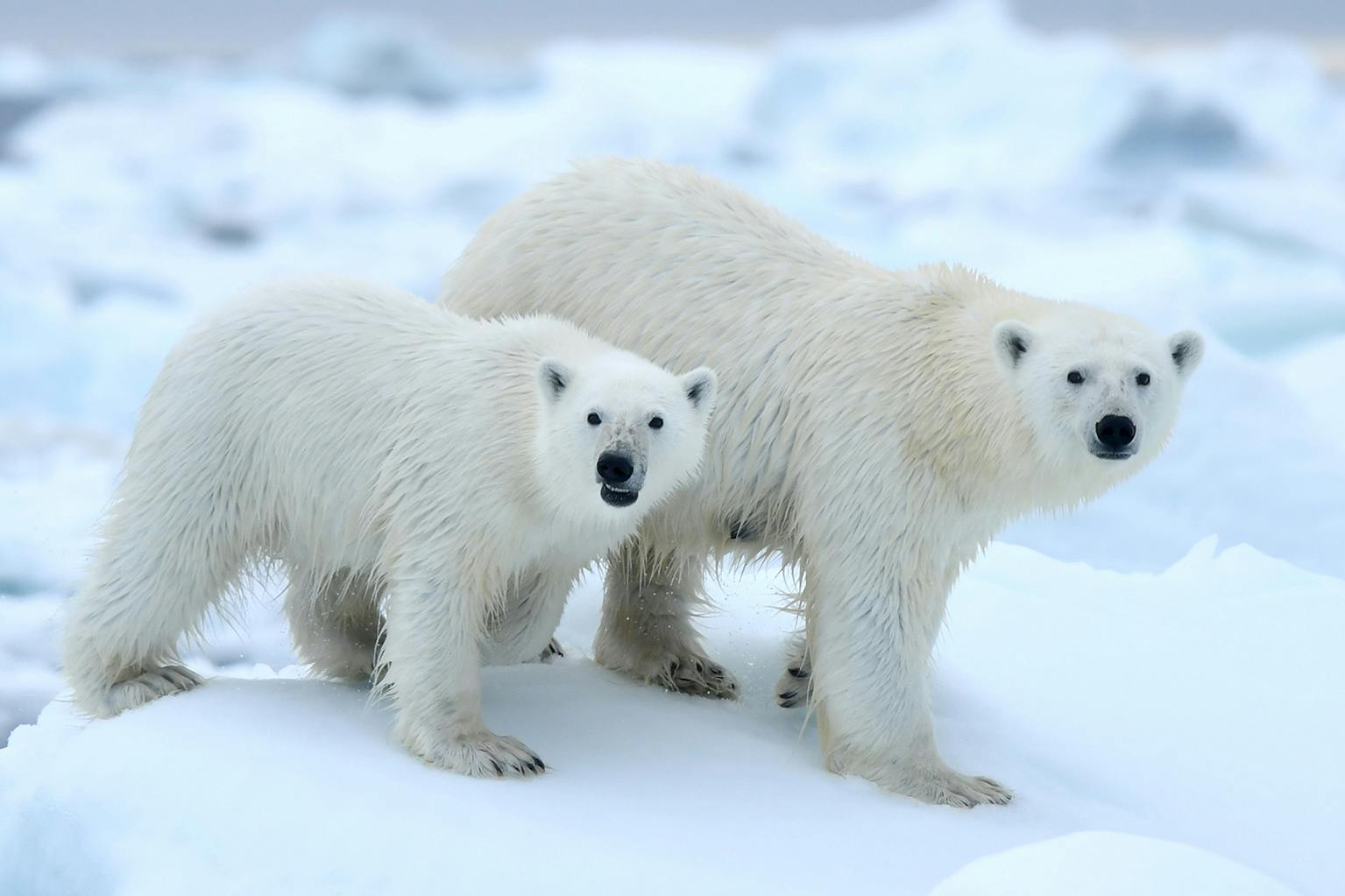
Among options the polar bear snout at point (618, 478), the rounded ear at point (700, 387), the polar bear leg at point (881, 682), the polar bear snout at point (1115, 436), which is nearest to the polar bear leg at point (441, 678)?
the polar bear snout at point (618, 478)

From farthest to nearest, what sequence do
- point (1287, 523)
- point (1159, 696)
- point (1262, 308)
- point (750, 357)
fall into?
point (1262, 308) < point (1287, 523) < point (1159, 696) < point (750, 357)

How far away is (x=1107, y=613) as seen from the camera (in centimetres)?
627

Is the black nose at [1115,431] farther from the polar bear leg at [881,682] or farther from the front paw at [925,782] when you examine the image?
the front paw at [925,782]

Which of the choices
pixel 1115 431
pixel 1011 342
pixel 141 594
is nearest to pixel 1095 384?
pixel 1115 431

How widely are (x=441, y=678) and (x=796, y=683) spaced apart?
1.47m

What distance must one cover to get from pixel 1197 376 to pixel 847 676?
4795mm

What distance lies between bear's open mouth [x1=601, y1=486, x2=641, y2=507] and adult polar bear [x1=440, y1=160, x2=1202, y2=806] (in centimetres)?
80

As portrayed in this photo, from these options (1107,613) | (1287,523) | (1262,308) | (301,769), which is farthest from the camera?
(1262,308)

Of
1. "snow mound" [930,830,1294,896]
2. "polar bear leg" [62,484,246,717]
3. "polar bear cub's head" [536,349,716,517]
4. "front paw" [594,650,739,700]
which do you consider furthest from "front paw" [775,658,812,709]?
"polar bear leg" [62,484,246,717]

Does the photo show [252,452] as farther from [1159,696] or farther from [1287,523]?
[1287,523]

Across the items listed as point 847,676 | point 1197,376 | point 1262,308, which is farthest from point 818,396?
point 1262,308

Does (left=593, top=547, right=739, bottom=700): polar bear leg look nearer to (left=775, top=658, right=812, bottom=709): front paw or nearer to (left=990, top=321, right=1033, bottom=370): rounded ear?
(left=775, top=658, right=812, bottom=709): front paw

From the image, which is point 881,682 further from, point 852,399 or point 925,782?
point 852,399

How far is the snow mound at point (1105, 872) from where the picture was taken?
11.1 ft
